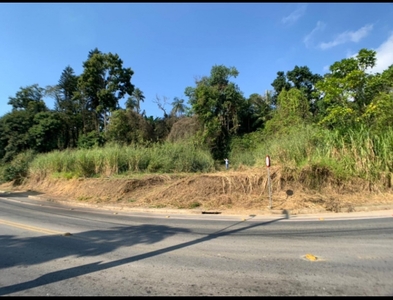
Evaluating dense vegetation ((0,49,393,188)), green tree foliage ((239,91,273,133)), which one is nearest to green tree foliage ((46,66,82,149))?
dense vegetation ((0,49,393,188))

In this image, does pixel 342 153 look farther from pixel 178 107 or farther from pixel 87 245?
pixel 178 107

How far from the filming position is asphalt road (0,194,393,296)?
398 cm

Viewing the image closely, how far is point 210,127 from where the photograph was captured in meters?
33.1

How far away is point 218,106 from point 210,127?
4.02 metres

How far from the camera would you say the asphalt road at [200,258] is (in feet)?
13.1

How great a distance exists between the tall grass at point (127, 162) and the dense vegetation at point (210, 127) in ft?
0.24

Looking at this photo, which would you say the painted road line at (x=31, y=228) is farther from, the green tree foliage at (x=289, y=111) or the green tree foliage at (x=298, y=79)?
the green tree foliage at (x=298, y=79)

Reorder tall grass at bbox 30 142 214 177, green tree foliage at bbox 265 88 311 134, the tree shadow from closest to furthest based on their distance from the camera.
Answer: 1. the tree shadow
2. tall grass at bbox 30 142 214 177
3. green tree foliage at bbox 265 88 311 134

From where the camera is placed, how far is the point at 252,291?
3.83 metres

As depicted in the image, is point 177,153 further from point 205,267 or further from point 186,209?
point 205,267

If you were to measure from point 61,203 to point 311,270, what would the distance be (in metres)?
13.9

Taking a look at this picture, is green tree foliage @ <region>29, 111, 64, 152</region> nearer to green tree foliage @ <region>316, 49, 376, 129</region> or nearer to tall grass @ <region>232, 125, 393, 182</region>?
tall grass @ <region>232, 125, 393, 182</region>

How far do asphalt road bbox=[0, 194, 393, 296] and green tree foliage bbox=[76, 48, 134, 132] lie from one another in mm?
31110

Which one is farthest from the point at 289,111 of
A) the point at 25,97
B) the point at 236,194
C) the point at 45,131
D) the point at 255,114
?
the point at 25,97
